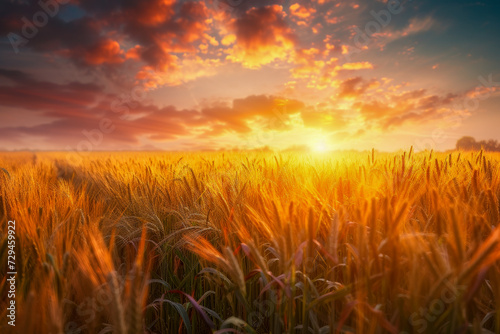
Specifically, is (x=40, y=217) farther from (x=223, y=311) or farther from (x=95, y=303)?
(x=223, y=311)

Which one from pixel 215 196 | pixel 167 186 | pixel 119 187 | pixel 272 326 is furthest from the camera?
pixel 119 187

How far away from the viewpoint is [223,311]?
1.30 m

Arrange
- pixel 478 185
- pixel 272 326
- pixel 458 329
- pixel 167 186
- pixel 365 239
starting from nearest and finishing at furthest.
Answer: pixel 458 329 < pixel 365 239 < pixel 272 326 < pixel 478 185 < pixel 167 186

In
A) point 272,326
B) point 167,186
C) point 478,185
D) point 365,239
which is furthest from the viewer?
point 167,186

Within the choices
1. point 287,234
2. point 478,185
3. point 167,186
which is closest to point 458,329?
point 287,234

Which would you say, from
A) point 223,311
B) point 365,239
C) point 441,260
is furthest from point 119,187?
point 441,260

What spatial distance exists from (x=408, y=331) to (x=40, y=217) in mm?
1698

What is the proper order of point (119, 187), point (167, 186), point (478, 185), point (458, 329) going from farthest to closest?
1. point (119, 187)
2. point (167, 186)
3. point (478, 185)
4. point (458, 329)

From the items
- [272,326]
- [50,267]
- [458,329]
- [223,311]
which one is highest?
[50,267]

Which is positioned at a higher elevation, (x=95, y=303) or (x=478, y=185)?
(x=478, y=185)

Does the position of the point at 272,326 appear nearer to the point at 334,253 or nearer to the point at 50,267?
the point at 334,253

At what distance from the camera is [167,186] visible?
2516mm

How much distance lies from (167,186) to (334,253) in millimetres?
1929

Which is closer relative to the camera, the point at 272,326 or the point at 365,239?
the point at 365,239
